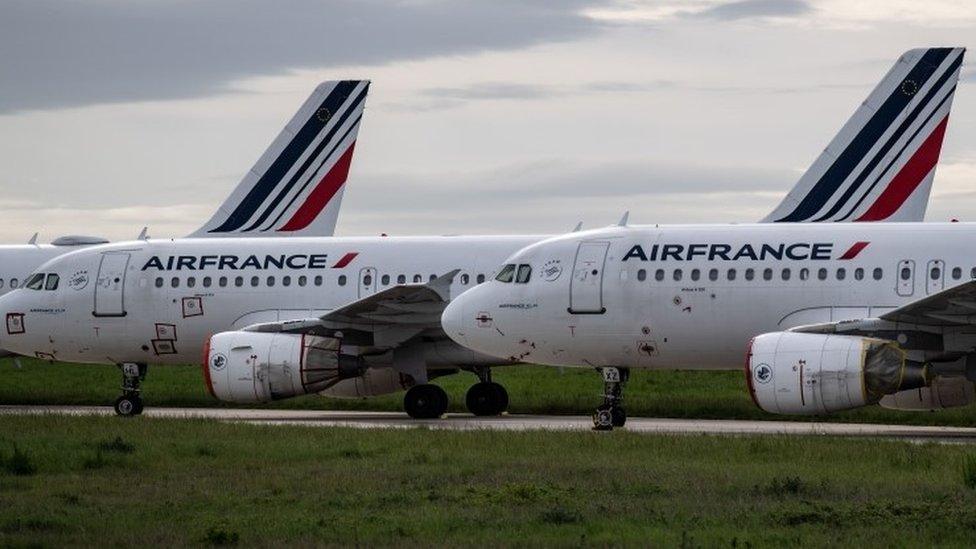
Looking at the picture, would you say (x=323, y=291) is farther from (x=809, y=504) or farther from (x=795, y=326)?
(x=809, y=504)

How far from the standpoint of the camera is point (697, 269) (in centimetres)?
3288

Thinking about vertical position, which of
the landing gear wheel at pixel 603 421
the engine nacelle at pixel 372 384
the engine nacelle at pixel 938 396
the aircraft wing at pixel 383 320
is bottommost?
the landing gear wheel at pixel 603 421

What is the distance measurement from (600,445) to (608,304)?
267 inches

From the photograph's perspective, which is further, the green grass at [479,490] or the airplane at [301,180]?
the airplane at [301,180]

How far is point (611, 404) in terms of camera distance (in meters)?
32.9

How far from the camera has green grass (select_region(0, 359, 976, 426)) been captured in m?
38.7

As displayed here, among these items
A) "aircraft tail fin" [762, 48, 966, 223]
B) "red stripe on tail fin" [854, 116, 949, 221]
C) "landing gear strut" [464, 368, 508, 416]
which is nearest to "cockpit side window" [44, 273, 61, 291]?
"landing gear strut" [464, 368, 508, 416]

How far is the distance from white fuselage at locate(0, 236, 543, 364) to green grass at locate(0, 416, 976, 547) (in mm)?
10124

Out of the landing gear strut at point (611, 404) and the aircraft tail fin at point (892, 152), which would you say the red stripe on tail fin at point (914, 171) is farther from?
the landing gear strut at point (611, 404)

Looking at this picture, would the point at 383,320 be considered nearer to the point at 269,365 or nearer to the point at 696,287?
the point at 269,365

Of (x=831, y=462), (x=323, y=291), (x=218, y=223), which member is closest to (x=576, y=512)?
(x=831, y=462)

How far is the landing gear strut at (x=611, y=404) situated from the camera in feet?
106

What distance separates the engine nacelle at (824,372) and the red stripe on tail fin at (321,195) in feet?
80.6

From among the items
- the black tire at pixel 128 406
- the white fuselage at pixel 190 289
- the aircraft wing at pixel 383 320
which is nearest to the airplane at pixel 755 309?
the aircraft wing at pixel 383 320
